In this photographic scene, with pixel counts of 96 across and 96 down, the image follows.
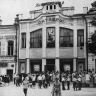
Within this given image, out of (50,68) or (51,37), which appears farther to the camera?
(51,37)

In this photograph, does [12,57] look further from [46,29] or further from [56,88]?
[56,88]

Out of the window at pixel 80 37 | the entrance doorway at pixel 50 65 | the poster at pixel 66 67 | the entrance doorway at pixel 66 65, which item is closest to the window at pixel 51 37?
the entrance doorway at pixel 50 65

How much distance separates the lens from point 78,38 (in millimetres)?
39219

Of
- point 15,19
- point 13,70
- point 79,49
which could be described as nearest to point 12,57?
point 13,70

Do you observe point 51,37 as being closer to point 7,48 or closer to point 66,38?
point 66,38

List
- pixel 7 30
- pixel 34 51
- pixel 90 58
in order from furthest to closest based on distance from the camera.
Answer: pixel 7 30 < pixel 34 51 < pixel 90 58

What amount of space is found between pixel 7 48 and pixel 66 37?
9.24 meters

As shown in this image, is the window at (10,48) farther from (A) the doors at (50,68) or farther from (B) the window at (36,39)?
(A) the doors at (50,68)

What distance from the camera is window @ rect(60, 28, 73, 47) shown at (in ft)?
130

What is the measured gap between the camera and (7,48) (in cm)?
4412

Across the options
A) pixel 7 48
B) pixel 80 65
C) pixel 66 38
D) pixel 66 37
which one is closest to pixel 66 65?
pixel 80 65

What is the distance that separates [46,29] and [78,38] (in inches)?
170

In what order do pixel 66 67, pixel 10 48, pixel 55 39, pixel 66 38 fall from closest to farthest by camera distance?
pixel 66 67 → pixel 66 38 → pixel 55 39 → pixel 10 48

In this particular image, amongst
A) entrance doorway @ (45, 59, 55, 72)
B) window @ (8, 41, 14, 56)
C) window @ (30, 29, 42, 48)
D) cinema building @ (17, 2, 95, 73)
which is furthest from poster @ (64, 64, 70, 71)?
window @ (8, 41, 14, 56)
